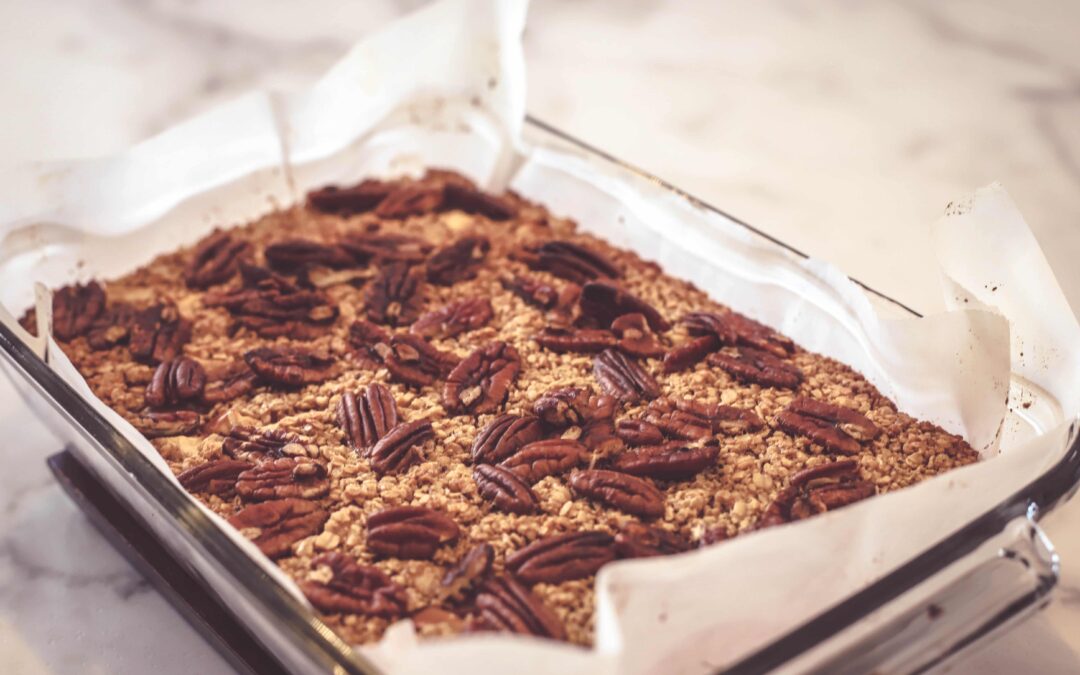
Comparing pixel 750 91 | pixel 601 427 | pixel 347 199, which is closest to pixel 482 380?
pixel 601 427

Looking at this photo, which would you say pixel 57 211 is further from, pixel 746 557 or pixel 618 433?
pixel 746 557

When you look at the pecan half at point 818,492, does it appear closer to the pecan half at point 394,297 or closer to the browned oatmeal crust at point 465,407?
the browned oatmeal crust at point 465,407

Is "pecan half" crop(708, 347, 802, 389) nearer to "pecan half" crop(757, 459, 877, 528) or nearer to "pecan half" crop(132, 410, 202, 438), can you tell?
"pecan half" crop(757, 459, 877, 528)

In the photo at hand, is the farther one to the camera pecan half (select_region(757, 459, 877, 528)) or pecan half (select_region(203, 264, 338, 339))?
pecan half (select_region(203, 264, 338, 339))

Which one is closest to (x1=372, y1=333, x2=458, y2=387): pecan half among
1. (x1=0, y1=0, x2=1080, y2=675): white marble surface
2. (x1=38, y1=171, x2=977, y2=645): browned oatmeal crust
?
(x1=38, y1=171, x2=977, y2=645): browned oatmeal crust

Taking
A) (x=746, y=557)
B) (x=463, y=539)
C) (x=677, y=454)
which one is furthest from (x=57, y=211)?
(x=746, y=557)

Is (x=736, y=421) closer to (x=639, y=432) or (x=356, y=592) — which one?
(x=639, y=432)
